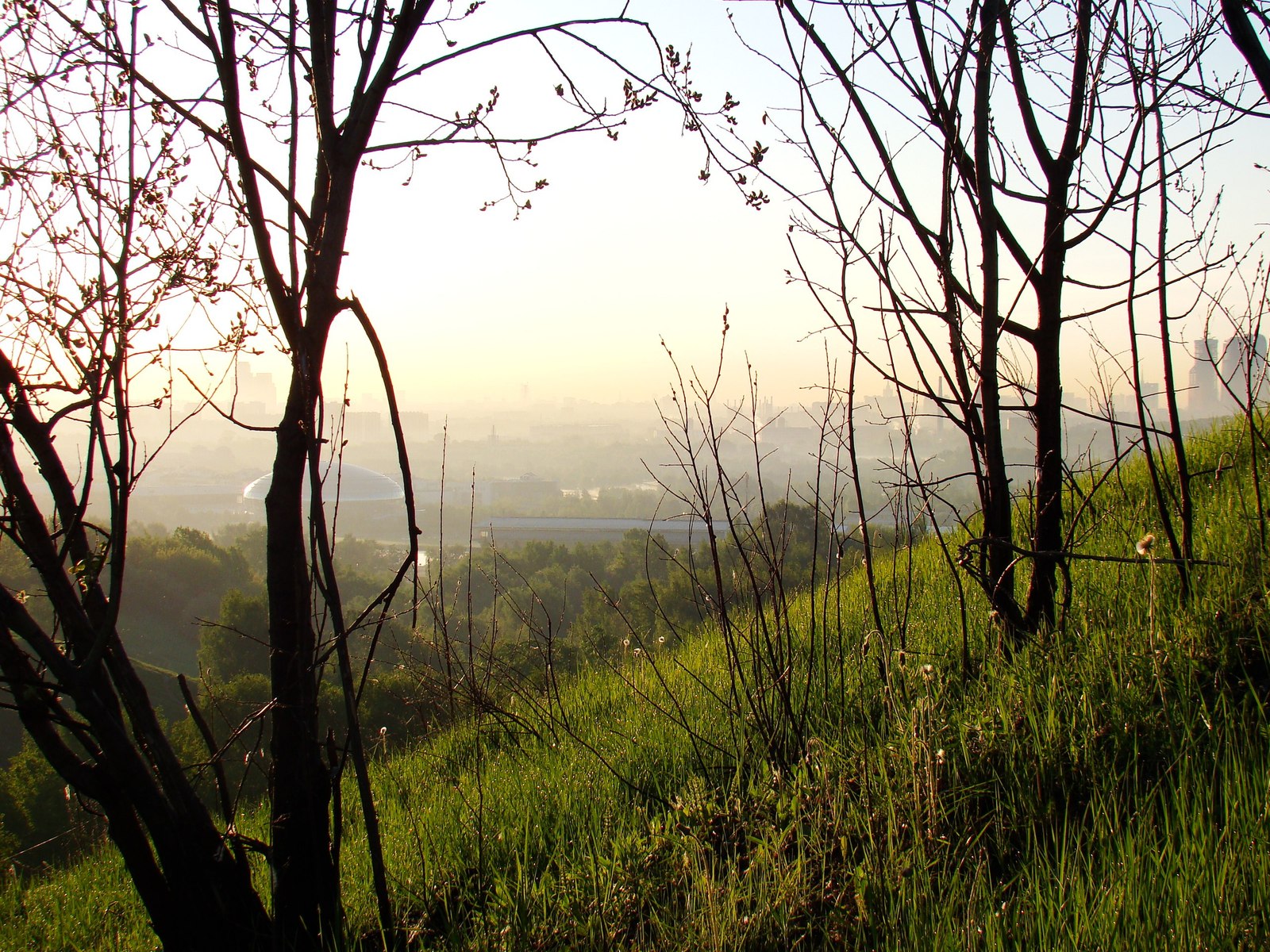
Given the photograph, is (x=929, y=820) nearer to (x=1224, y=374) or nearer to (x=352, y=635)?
(x=1224, y=374)

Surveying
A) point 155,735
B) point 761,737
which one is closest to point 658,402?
point 761,737

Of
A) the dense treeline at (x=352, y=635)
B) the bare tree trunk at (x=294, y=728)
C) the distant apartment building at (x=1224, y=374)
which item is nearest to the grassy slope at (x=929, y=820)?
the bare tree trunk at (x=294, y=728)

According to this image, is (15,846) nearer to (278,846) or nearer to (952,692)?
(278,846)

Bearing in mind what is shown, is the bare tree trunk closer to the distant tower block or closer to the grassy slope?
the grassy slope

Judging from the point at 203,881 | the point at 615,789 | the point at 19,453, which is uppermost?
the point at 19,453

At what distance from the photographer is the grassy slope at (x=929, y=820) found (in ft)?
4.77

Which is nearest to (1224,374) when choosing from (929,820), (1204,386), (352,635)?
(1204,386)

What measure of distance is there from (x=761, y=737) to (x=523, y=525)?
26425 millimetres

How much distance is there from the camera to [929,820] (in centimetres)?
172

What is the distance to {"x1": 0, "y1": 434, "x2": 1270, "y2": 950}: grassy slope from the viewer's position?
1454 mm

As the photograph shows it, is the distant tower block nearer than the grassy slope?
No

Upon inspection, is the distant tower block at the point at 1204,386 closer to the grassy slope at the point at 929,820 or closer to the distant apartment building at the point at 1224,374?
the distant apartment building at the point at 1224,374

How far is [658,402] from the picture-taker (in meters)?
3.02

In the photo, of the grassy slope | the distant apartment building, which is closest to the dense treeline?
the grassy slope
